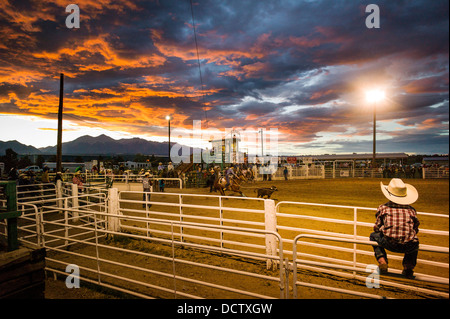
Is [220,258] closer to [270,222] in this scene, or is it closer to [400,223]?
[270,222]

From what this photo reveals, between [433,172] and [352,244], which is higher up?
[433,172]

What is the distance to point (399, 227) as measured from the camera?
9.81 feet

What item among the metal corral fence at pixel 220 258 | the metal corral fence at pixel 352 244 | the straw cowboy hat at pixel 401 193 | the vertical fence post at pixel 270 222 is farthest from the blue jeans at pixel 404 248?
the vertical fence post at pixel 270 222

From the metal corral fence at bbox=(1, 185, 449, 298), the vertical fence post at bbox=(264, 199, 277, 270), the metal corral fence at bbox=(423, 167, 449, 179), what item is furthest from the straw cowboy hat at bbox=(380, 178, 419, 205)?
the metal corral fence at bbox=(423, 167, 449, 179)

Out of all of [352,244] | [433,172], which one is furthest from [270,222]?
[433,172]

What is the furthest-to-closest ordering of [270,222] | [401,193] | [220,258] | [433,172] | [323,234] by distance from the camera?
1. [433,172]
2. [323,234]
3. [220,258]
4. [270,222]
5. [401,193]

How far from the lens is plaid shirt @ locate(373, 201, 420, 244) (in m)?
2.96

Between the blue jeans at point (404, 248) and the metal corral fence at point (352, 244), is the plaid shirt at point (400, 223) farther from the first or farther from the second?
the metal corral fence at point (352, 244)

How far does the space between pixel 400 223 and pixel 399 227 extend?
0.17 feet

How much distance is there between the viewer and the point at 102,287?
453 centimetres

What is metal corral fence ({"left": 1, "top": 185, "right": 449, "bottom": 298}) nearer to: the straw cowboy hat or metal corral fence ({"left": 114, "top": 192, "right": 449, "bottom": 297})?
metal corral fence ({"left": 114, "top": 192, "right": 449, "bottom": 297})

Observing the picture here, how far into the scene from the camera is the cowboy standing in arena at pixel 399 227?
2.94 m
